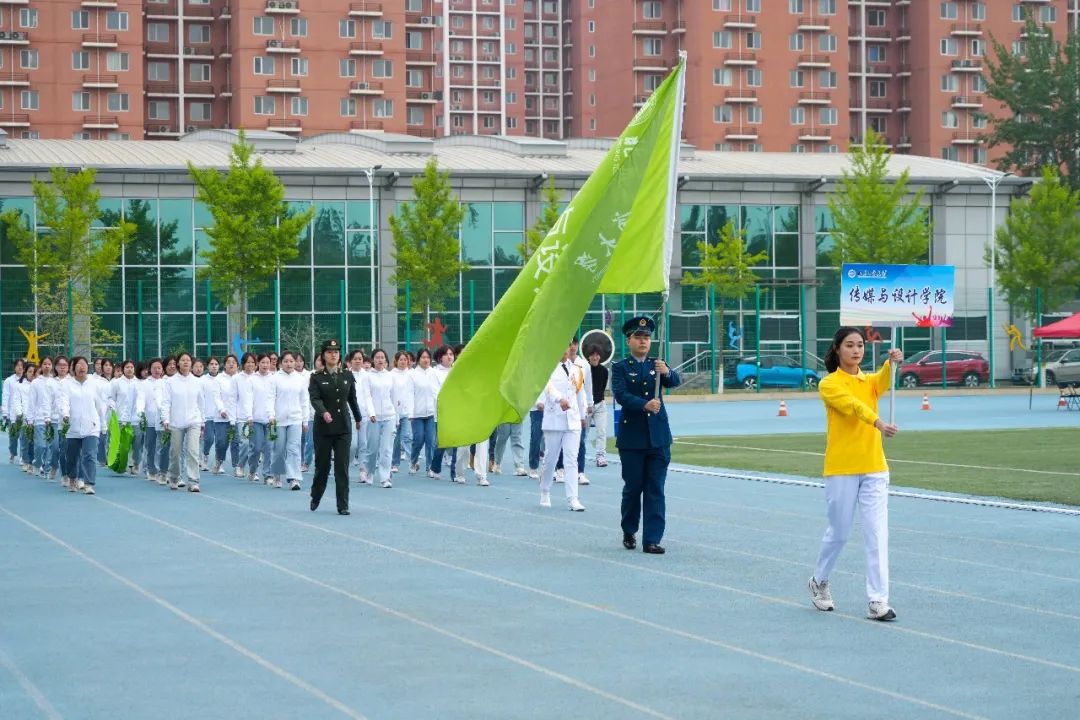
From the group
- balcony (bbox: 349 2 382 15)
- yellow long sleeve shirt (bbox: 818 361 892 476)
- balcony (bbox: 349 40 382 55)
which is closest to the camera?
yellow long sleeve shirt (bbox: 818 361 892 476)

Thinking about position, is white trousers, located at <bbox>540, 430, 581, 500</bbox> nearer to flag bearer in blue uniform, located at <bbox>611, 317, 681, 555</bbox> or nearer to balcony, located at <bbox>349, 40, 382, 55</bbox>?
flag bearer in blue uniform, located at <bbox>611, 317, 681, 555</bbox>

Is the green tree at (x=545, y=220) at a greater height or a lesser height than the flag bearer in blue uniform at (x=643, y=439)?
greater

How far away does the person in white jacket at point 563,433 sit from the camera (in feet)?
62.5

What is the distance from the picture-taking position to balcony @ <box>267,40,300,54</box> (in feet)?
325

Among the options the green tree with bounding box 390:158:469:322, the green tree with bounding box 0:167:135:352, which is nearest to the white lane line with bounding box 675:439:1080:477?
the green tree with bounding box 0:167:135:352

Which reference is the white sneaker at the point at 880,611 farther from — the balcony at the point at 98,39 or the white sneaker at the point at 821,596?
the balcony at the point at 98,39

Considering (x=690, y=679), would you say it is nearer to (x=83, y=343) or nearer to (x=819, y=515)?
(x=819, y=515)

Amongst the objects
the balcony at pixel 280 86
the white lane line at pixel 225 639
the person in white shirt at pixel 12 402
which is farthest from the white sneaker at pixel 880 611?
the balcony at pixel 280 86

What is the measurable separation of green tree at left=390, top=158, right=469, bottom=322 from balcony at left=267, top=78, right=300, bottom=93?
142ft

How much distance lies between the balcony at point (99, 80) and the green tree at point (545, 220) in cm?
4154

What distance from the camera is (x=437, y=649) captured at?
10.1 meters

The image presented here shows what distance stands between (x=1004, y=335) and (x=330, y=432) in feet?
167

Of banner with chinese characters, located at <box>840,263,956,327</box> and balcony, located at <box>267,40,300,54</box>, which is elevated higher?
balcony, located at <box>267,40,300,54</box>

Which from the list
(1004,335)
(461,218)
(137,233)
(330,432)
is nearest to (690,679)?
(330,432)
